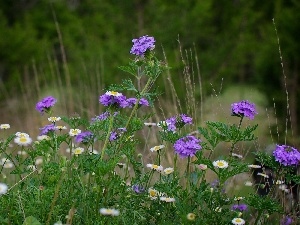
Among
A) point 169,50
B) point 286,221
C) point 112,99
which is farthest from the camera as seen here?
point 169,50

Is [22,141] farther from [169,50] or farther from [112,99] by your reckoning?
[169,50]

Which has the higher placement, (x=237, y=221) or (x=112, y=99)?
(x=112, y=99)

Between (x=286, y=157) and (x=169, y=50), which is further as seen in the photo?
(x=169, y=50)

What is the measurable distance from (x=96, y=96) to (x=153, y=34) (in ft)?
4.48

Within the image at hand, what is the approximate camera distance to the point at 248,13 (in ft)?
24.6

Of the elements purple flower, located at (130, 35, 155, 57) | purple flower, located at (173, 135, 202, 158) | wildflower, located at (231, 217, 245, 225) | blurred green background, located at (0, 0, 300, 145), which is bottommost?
blurred green background, located at (0, 0, 300, 145)

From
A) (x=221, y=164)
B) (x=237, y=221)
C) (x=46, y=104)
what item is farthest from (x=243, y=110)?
(x=46, y=104)

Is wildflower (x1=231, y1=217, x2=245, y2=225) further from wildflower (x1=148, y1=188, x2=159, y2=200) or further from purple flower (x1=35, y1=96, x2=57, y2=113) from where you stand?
purple flower (x1=35, y1=96, x2=57, y2=113)

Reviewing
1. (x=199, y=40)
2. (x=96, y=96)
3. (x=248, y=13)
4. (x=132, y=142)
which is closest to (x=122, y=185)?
(x=132, y=142)

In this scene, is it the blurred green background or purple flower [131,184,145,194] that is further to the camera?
the blurred green background

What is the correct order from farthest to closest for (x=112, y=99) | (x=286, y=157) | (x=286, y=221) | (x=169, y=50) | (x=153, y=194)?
1. (x=169, y=50)
2. (x=286, y=221)
3. (x=153, y=194)
4. (x=112, y=99)
5. (x=286, y=157)

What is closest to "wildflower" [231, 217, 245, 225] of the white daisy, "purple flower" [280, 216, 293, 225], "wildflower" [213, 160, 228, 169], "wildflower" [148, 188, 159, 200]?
the white daisy

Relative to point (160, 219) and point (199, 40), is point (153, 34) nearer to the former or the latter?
point (199, 40)

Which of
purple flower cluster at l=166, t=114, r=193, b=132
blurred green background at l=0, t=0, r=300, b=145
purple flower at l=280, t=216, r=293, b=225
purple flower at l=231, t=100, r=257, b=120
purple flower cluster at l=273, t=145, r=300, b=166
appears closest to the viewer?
purple flower cluster at l=273, t=145, r=300, b=166
